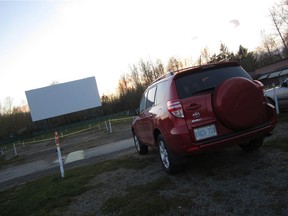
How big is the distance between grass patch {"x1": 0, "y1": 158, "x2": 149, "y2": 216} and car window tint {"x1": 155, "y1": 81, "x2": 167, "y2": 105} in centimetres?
197

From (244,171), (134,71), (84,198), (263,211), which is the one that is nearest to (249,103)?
(244,171)

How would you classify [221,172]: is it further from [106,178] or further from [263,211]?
[106,178]

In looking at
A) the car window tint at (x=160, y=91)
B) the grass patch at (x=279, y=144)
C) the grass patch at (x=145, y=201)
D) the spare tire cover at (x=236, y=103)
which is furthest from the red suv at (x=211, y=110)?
the grass patch at (x=279, y=144)

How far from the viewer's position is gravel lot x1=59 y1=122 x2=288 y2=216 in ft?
13.0

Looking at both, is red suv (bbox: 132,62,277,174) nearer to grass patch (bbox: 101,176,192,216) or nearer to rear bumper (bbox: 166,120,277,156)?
A: rear bumper (bbox: 166,120,277,156)

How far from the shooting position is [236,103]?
490 cm

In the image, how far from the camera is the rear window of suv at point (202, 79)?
5250 millimetres

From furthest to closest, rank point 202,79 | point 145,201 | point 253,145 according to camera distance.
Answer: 1. point 253,145
2. point 202,79
3. point 145,201

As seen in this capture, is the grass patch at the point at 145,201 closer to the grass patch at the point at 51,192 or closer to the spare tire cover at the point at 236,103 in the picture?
the grass patch at the point at 51,192

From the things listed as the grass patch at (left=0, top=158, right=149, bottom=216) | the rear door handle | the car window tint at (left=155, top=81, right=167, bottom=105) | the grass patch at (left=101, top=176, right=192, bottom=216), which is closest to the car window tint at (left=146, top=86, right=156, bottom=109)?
the car window tint at (left=155, top=81, right=167, bottom=105)

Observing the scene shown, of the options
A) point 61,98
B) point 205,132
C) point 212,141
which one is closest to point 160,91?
point 205,132

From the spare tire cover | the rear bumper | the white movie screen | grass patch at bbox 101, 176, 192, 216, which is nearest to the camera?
grass patch at bbox 101, 176, 192, 216

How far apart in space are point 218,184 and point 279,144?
101 inches

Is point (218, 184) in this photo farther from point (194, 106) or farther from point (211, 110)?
point (194, 106)
